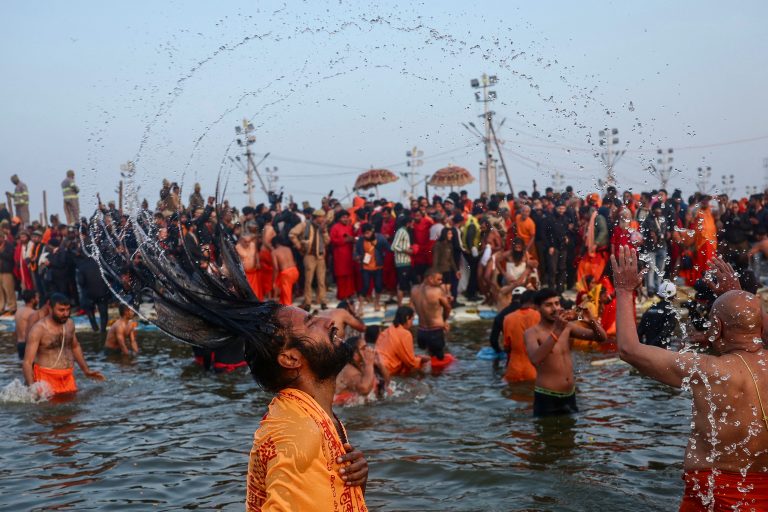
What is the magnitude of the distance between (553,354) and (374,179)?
16.3 m

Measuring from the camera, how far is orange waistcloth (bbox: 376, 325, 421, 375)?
39.6 feet

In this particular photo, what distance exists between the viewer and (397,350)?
12086 millimetres

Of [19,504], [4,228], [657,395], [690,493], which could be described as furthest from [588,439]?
[4,228]

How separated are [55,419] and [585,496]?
20.1 ft

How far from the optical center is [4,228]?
22.4 m

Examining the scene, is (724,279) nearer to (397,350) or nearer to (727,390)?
(727,390)

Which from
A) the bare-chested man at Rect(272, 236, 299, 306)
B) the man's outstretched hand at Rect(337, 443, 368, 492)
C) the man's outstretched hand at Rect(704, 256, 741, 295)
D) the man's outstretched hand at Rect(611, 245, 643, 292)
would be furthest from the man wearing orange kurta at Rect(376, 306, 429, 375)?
the man's outstretched hand at Rect(337, 443, 368, 492)

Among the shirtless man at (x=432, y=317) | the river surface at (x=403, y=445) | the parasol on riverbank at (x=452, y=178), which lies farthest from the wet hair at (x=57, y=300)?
the parasol on riverbank at (x=452, y=178)

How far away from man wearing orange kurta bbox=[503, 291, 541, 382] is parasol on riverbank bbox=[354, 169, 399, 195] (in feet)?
43.7

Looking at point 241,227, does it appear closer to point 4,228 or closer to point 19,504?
point 4,228

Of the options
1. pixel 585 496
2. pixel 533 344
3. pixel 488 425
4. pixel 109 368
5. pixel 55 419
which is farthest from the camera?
pixel 109 368

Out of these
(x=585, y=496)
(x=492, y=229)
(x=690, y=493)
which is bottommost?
(x=585, y=496)

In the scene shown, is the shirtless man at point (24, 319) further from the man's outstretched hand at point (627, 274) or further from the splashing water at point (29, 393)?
the man's outstretched hand at point (627, 274)

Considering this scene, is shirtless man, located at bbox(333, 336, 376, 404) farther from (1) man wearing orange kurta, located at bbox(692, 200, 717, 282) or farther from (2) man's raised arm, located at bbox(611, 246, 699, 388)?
(1) man wearing orange kurta, located at bbox(692, 200, 717, 282)
